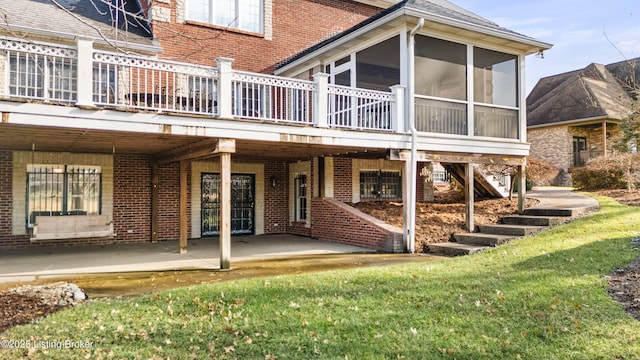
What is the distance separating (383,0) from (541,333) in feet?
50.0

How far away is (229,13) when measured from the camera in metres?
14.0

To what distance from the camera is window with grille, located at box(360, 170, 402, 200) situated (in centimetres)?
1445

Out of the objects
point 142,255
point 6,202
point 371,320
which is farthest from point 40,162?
point 371,320

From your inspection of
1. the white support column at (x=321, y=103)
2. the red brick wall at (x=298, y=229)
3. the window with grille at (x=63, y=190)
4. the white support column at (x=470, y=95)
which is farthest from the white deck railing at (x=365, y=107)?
the window with grille at (x=63, y=190)

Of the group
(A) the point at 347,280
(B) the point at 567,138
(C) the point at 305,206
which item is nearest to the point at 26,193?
(C) the point at 305,206

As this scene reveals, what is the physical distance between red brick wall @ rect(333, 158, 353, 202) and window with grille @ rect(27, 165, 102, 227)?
6.72 meters

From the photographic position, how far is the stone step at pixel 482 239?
372 inches

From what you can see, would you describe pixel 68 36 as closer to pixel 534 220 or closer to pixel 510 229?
pixel 510 229

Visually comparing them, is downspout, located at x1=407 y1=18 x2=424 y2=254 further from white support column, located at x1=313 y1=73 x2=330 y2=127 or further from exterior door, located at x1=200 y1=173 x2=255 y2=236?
exterior door, located at x1=200 y1=173 x2=255 y2=236

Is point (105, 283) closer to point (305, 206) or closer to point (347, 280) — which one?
point (347, 280)

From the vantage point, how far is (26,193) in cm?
1093

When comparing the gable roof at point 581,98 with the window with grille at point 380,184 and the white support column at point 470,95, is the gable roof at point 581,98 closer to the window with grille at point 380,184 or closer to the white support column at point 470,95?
the window with grille at point 380,184

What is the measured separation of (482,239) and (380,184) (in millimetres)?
5381

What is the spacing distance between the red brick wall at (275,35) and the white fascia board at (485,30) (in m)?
6.14
